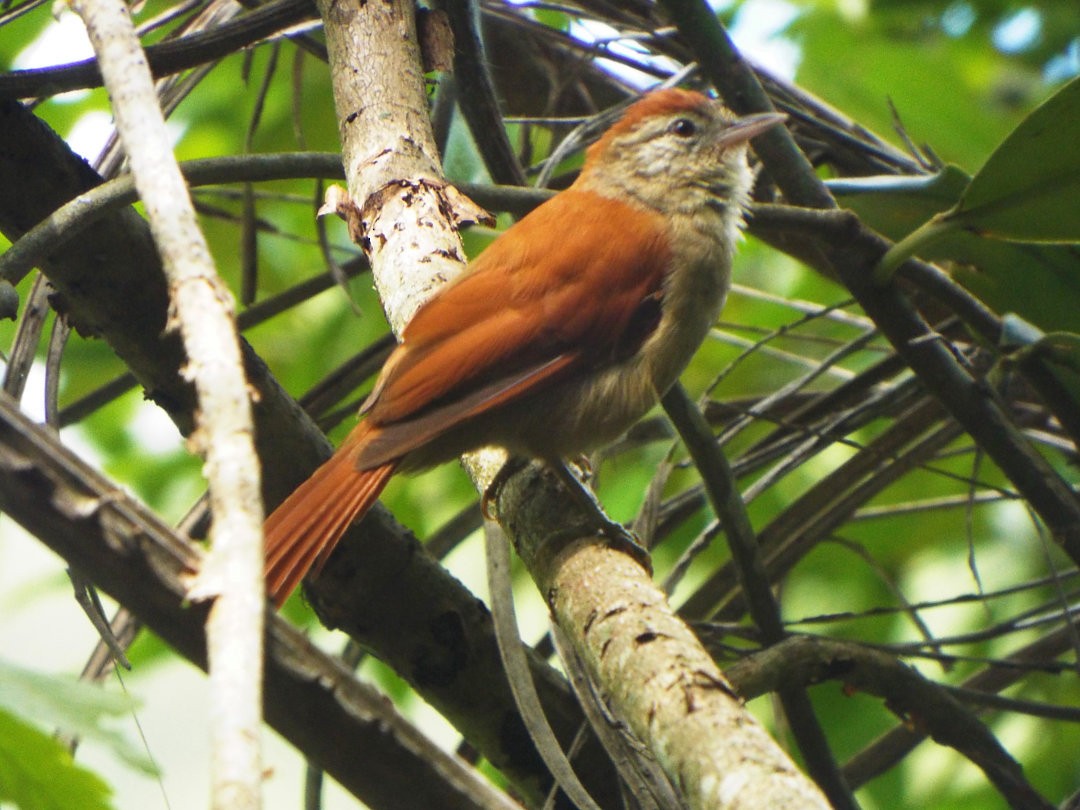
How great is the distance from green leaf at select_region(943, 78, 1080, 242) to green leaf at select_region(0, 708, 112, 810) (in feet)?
6.49

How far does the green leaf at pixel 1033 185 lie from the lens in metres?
2.34

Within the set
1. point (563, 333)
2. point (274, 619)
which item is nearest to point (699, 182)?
point (563, 333)

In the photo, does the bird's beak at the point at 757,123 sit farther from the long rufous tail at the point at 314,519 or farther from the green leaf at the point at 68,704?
the green leaf at the point at 68,704

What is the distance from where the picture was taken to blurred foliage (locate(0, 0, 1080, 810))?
371cm

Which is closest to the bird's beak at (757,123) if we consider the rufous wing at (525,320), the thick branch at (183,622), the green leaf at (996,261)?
the green leaf at (996,261)

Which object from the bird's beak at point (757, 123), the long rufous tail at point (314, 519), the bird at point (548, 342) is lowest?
the long rufous tail at point (314, 519)

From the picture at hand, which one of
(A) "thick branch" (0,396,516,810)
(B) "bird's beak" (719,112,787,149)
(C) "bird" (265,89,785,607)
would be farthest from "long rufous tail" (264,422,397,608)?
(B) "bird's beak" (719,112,787,149)

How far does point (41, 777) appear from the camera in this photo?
3.67 feet

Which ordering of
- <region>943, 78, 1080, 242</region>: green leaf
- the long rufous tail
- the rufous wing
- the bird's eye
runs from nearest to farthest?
the long rufous tail, <region>943, 78, 1080, 242</region>: green leaf, the rufous wing, the bird's eye

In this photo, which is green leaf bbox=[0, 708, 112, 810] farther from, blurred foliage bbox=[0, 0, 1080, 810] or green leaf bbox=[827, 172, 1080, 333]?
blurred foliage bbox=[0, 0, 1080, 810]

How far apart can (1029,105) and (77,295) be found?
4537 millimetres

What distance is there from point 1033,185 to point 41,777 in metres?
2.11

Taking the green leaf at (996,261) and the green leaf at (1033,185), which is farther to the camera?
the green leaf at (996,261)

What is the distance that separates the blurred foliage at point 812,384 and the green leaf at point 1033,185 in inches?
38.7
